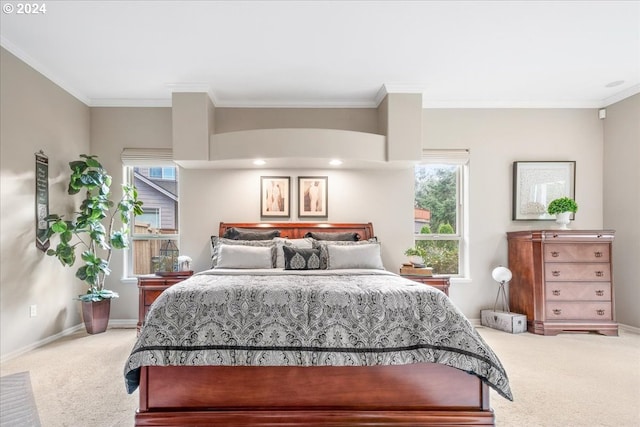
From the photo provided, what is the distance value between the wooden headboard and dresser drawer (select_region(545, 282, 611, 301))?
216 centimetres

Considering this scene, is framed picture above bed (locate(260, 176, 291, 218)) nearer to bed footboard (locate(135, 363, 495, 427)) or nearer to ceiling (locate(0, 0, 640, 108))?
ceiling (locate(0, 0, 640, 108))

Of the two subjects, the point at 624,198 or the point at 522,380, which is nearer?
the point at 522,380

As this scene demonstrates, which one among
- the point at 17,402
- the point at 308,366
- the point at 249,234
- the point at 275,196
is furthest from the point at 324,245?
the point at 17,402

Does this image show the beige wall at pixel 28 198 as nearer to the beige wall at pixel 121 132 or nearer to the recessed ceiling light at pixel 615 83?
the beige wall at pixel 121 132

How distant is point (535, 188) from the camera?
4.86 metres

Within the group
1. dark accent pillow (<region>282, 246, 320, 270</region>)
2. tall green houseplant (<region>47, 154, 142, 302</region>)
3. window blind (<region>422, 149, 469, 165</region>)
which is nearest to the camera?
dark accent pillow (<region>282, 246, 320, 270</region>)

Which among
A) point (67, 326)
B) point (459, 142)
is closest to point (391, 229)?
point (459, 142)

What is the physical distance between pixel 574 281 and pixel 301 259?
3203 mm

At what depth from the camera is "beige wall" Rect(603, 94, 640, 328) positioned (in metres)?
4.43

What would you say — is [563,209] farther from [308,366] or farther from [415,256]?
[308,366]

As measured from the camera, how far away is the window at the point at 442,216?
5012 millimetres

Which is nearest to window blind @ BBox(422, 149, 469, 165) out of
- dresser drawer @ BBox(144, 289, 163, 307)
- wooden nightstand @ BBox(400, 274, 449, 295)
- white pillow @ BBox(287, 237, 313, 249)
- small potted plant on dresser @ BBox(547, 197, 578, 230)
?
small potted plant on dresser @ BBox(547, 197, 578, 230)

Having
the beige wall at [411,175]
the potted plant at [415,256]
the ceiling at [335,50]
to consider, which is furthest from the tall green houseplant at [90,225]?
the potted plant at [415,256]

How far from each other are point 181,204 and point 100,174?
961 mm
